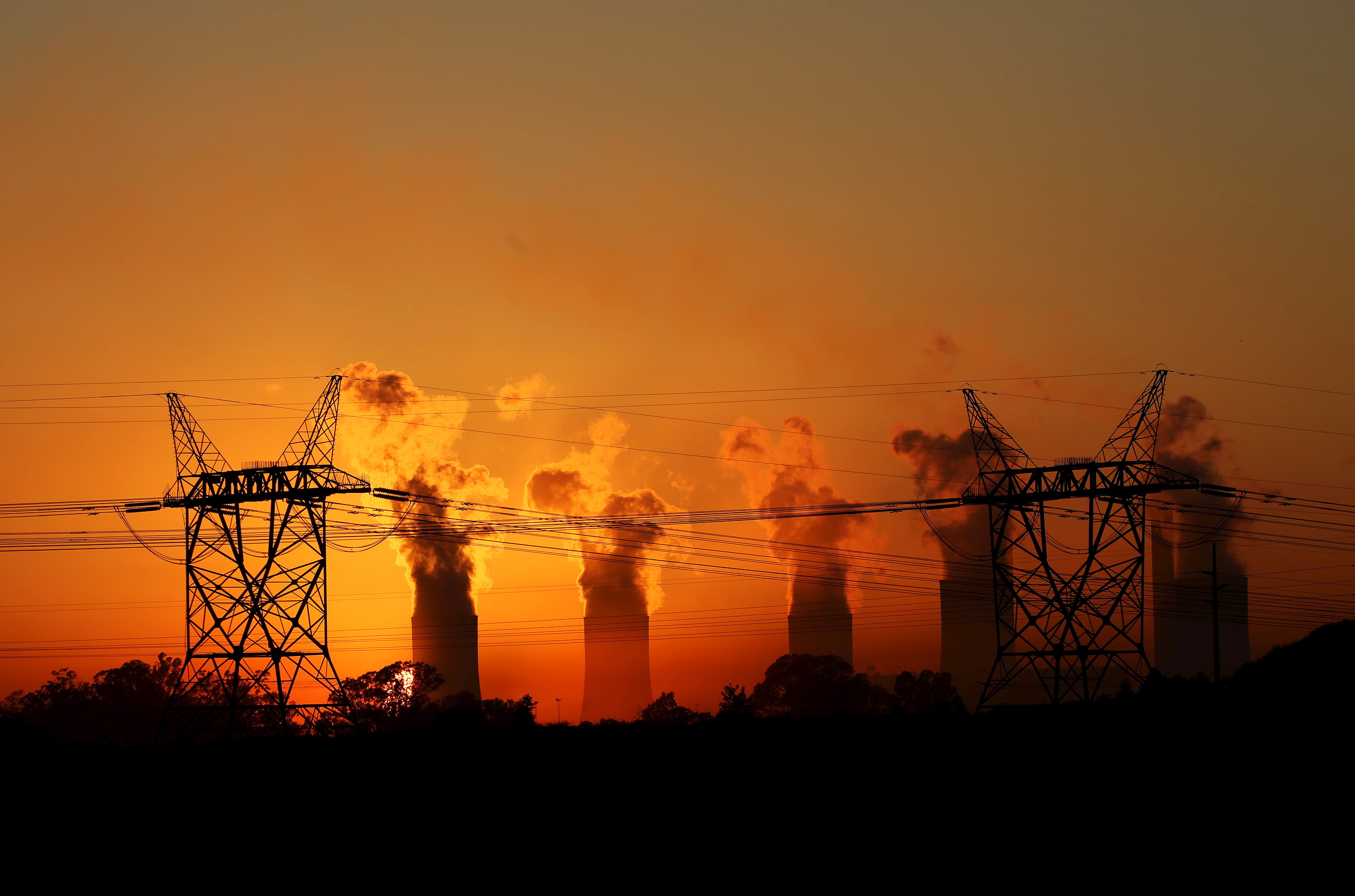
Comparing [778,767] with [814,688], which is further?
[814,688]

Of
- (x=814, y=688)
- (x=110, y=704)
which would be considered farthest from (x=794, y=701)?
(x=110, y=704)

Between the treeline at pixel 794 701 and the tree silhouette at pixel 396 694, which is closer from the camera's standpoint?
the treeline at pixel 794 701

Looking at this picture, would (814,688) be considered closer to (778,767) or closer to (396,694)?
(396,694)

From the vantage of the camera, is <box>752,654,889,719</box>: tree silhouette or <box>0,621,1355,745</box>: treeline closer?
<box>0,621,1355,745</box>: treeline

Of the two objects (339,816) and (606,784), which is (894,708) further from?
(339,816)

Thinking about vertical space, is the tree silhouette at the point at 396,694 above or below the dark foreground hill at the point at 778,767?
below

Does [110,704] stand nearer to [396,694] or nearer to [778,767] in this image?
[396,694]

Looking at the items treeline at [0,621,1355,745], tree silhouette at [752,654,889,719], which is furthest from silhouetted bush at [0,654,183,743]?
tree silhouette at [752,654,889,719]

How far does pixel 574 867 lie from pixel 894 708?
33.0 meters

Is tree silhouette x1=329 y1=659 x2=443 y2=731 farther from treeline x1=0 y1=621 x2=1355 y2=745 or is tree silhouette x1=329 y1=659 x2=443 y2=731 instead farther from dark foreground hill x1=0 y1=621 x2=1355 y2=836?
dark foreground hill x1=0 y1=621 x2=1355 y2=836

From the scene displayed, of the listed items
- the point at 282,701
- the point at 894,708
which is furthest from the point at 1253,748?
the point at 282,701

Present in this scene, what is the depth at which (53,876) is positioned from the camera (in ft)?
97.5

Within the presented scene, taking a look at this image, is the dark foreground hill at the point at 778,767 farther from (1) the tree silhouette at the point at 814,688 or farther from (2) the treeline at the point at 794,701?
(1) the tree silhouette at the point at 814,688

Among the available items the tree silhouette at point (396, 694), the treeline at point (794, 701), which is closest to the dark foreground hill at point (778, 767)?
the treeline at point (794, 701)
